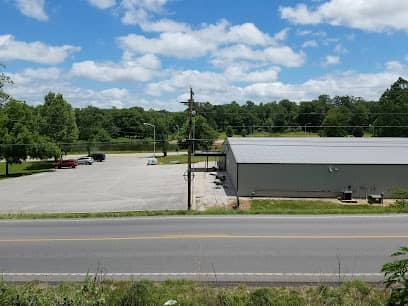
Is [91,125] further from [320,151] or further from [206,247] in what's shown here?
[206,247]

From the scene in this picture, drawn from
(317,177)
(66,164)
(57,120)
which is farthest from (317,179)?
(57,120)

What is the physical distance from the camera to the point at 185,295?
312 inches

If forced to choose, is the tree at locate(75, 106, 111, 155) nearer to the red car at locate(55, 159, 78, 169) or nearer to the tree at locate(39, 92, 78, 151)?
the tree at locate(39, 92, 78, 151)

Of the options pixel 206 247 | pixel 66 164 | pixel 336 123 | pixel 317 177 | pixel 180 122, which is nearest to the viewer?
pixel 206 247

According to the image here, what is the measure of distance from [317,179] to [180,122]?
4536 inches

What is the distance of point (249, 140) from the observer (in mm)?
45031

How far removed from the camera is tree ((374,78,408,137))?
83500 millimetres

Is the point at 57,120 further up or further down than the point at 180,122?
further down

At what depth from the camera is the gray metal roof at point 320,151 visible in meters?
34.0

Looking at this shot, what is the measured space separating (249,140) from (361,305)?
127 ft

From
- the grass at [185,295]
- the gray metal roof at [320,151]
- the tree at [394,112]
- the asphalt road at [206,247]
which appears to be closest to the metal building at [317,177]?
the gray metal roof at [320,151]

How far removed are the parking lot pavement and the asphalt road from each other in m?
10.4

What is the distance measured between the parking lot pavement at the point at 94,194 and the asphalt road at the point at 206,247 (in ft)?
34.1

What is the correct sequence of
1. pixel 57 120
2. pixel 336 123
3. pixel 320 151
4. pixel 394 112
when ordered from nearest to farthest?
1. pixel 320 151
2. pixel 57 120
3. pixel 394 112
4. pixel 336 123
